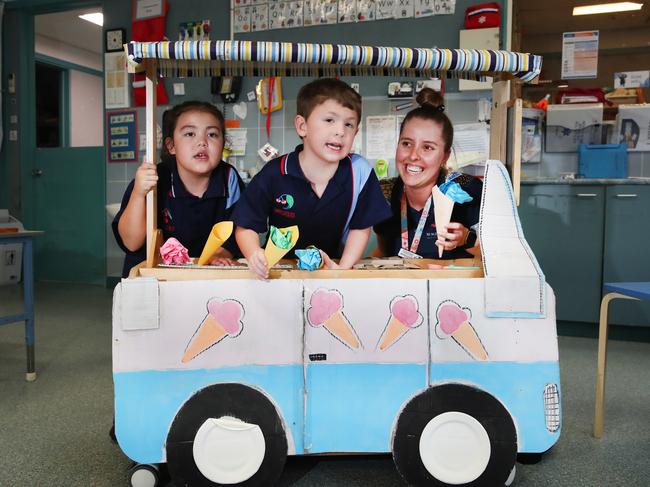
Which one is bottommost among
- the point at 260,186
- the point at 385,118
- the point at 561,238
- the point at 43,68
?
the point at 561,238

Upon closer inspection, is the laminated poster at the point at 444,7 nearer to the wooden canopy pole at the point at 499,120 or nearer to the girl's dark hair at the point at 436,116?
the girl's dark hair at the point at 436,116

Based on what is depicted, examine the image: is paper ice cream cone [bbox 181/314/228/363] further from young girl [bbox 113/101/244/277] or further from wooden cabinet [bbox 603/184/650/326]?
wooden cabinet [bbox 603/184/650/326]

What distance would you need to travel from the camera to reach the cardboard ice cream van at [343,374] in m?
1.22

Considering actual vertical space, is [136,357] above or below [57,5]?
below

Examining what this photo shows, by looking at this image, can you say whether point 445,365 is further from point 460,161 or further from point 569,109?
point 569,109

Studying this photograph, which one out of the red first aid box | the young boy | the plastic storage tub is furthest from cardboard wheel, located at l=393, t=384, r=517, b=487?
the red first aid box

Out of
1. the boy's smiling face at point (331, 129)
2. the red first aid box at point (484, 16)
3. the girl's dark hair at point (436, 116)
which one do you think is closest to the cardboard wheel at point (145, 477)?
the boy's smiling face at point (331, 129)

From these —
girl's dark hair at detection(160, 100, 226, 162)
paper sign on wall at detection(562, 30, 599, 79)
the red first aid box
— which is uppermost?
the red first aid box

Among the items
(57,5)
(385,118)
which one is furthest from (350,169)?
(57,5)

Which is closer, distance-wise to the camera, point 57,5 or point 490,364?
point 490,364

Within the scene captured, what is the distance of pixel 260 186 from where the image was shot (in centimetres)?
150

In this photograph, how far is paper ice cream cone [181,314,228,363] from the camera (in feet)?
Answer: 4.00

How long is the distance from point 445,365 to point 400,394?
120 millimetres

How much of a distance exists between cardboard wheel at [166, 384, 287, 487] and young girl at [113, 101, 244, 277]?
0.37 m
